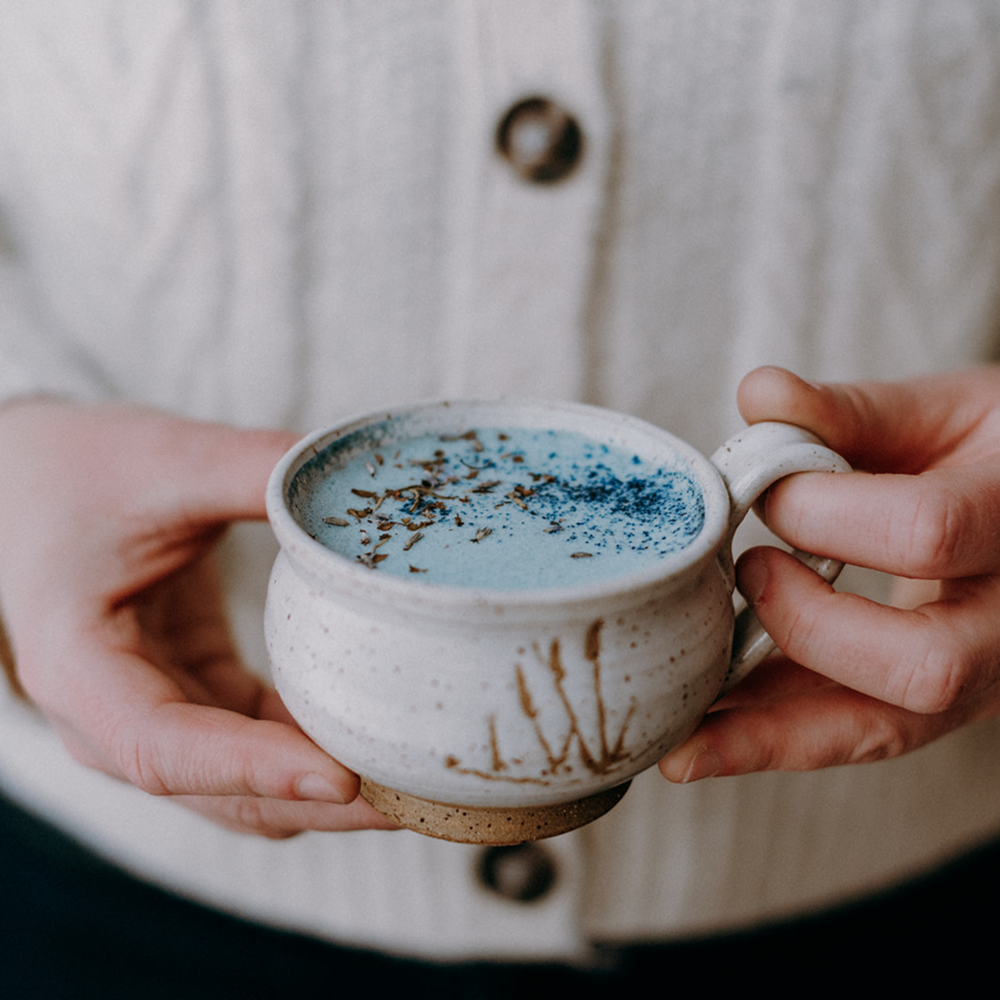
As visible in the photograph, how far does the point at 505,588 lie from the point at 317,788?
0.90 feet

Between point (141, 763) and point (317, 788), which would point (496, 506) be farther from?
point (141, 763)

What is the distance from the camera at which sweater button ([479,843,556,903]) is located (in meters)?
1.39

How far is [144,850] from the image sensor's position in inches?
61.7

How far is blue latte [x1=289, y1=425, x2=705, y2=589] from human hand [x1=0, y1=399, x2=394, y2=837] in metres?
0.15

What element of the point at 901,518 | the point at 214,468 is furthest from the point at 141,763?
the point at 901,518

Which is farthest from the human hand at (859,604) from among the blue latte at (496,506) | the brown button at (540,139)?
the brown button at (540,139)

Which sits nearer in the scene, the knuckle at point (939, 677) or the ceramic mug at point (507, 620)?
the ceramic mug at point (507, 620)

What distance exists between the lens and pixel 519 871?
1392mm

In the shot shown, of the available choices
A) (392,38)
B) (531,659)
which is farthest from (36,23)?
(531,659)

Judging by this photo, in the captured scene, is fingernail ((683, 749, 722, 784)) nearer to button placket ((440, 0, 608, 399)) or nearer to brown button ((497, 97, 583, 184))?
button placket ((440, 0, 608, 399))

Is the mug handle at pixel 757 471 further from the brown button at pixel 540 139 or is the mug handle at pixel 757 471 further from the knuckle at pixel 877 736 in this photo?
the brown button at pixel 540 139

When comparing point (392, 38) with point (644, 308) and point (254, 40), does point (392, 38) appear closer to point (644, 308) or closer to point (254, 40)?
point (254, 40)

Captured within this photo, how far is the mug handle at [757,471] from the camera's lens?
81cm

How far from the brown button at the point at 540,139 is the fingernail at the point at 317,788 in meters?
0.81
